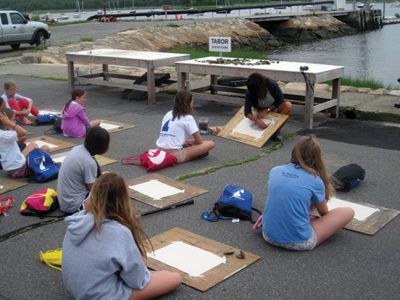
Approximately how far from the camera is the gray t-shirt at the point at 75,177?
5258mm

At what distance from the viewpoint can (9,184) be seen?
659cm

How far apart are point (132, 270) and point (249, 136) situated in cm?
510

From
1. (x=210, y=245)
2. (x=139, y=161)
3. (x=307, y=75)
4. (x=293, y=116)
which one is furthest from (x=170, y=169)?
(x=293, y=116)

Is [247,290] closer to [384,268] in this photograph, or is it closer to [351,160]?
[384,268]

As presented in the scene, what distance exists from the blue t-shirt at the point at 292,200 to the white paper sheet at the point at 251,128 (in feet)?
12.2

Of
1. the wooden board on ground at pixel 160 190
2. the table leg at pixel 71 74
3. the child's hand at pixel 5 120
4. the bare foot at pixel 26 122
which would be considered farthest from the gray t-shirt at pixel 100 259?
the table leg at pixel 71 74

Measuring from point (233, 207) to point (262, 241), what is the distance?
0.62m

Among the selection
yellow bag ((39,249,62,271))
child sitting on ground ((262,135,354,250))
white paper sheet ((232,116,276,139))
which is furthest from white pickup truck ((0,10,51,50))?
child sitting on ground ((262,135,354,250))

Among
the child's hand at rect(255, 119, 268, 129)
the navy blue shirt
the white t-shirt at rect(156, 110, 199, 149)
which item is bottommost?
the child's hand at rect(255, 119, 268, 129)

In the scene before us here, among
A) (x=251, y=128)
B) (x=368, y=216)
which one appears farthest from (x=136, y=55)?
(x=368, y=216)

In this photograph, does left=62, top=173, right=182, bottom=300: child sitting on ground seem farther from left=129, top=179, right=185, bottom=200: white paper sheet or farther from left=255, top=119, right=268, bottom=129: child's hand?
left=255, top=119, right=268, bottom=129: child's hand

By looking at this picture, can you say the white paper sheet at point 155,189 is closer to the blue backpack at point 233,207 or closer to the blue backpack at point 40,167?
the blue backpack at point 233,207

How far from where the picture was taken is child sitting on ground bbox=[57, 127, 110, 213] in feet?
17.2

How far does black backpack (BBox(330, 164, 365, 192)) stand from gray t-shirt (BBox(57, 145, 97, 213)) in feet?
8.90
